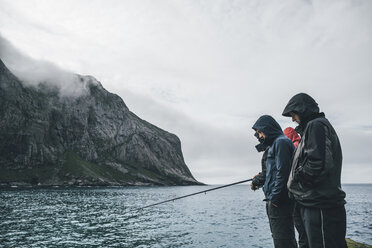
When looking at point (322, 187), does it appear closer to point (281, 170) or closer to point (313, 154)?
point (313, 154)

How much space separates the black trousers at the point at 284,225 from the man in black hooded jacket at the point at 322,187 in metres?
1.23

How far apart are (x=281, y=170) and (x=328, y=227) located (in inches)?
59.7

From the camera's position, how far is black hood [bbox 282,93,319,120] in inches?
179

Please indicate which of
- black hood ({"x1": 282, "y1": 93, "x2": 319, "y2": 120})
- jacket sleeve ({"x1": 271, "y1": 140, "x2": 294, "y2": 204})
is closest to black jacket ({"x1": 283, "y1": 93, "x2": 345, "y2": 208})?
black hood ({"x1": 282, "y1": 93, "x2": 319, "y2": 120})

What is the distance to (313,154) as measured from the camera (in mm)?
3912

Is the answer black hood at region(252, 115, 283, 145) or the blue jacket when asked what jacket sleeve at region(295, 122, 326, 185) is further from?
black hood at region(252, 115, 283, 145)

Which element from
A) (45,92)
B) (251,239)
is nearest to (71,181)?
(45,92)

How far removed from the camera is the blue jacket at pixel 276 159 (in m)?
5.22

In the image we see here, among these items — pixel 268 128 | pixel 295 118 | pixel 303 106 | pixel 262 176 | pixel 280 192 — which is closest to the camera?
pixel 303 106

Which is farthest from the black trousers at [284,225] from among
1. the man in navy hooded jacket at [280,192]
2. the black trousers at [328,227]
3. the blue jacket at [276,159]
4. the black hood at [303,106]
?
the black hood at [303,106]

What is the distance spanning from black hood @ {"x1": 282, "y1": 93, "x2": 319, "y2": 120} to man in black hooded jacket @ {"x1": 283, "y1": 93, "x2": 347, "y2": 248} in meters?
0.36

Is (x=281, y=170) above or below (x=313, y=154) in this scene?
below

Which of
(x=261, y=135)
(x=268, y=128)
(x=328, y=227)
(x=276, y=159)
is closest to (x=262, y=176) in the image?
(x=276, y=159)

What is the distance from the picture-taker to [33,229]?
21203 millimetres
